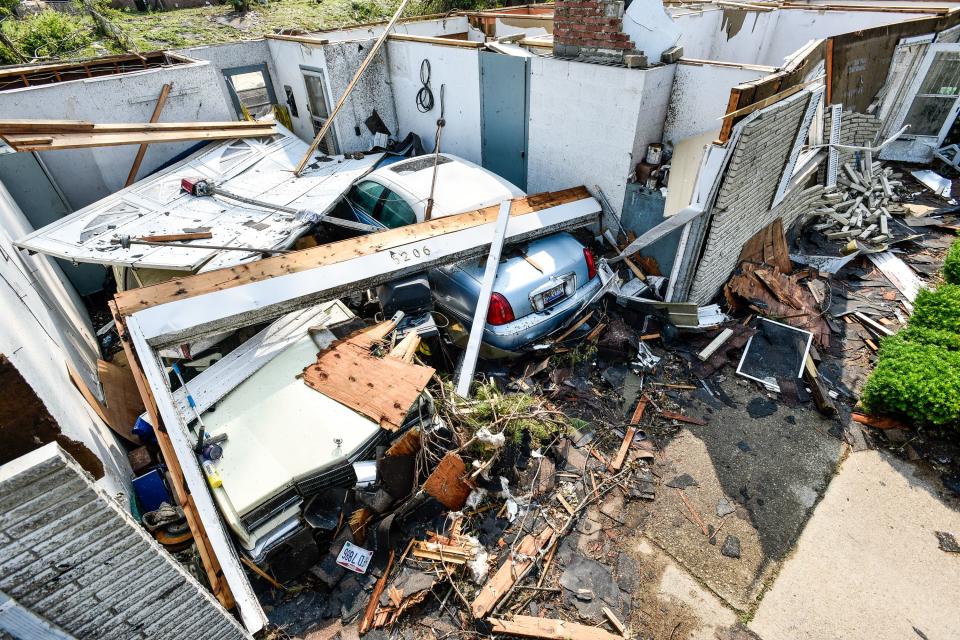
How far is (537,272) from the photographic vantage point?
539 centimetres

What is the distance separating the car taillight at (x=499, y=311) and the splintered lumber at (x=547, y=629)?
112 inches

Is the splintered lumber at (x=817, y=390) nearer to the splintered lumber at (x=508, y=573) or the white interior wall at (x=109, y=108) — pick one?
the splintered lumber at (x=508, y=573)

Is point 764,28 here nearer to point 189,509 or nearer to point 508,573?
point 508,573

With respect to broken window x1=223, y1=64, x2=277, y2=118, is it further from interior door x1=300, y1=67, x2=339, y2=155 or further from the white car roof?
the white car roof

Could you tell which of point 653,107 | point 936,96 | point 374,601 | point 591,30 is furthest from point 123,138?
point 936,96

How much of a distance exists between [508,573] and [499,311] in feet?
8.56

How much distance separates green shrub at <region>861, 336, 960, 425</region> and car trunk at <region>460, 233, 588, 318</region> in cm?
341

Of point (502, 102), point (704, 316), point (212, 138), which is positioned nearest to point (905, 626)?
point (704, 316)

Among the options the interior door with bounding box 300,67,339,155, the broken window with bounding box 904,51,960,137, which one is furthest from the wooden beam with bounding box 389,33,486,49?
the broken window with bounding box 904,51,960,137

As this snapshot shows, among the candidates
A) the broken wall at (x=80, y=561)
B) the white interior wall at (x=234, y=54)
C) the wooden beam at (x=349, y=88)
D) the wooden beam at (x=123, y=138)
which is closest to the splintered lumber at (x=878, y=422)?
the broken wall at (x=80, y=561)

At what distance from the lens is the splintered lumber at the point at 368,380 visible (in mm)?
4156

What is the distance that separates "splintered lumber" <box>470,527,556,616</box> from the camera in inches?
141

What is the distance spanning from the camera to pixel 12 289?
3.96 meters

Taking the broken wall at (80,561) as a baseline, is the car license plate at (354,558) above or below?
below
